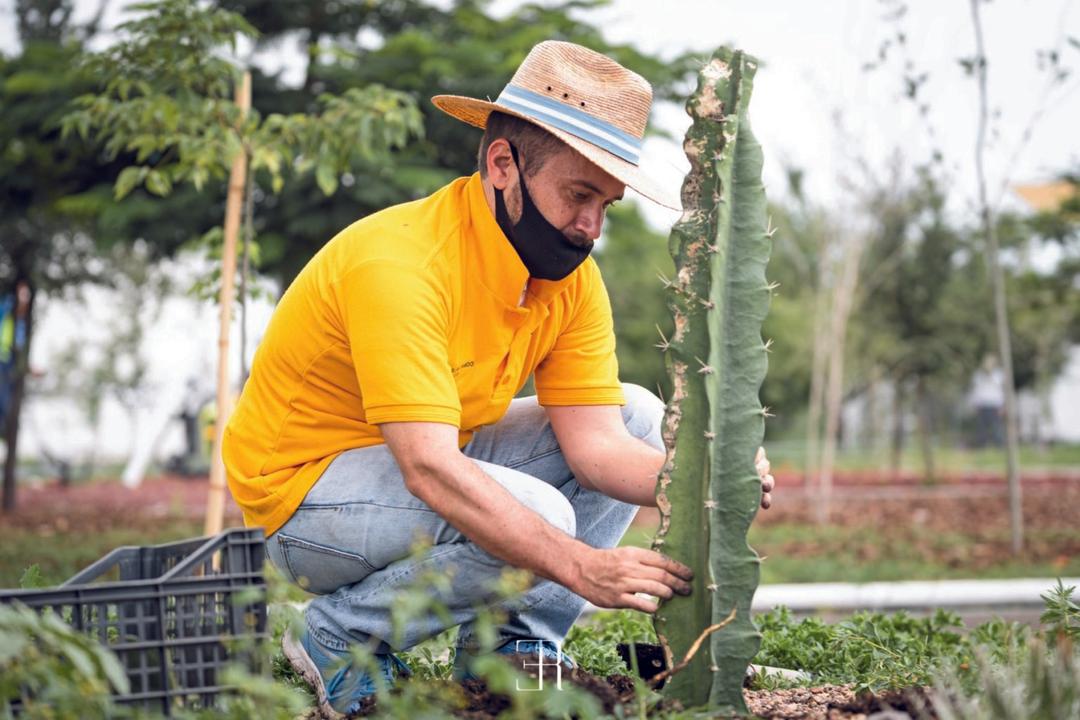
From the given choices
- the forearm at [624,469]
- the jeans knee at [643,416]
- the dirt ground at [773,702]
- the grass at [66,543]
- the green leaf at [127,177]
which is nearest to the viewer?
the dirt ground at [773,702]

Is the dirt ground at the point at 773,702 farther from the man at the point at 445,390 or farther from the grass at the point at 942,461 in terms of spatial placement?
the grass at the point at 942,461

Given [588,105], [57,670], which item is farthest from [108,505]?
[57,670]

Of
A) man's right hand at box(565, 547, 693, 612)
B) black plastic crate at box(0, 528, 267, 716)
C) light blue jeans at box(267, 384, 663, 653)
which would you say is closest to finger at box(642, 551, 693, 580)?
man's right hand at box(565, 547, 693, 612)

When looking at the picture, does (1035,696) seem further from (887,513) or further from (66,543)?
(887,513)

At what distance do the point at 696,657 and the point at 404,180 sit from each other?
633 cm

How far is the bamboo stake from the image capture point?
4566 mm

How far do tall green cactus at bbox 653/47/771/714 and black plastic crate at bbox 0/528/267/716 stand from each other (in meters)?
0.89

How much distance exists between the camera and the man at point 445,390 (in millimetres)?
2498

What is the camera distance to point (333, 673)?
253 cm

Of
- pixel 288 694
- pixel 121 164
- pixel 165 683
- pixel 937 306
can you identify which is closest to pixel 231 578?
pixel 165 683

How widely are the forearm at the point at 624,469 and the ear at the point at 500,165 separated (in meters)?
0.75

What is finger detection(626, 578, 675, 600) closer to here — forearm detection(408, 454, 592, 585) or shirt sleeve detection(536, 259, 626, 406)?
forearm detection(408, 454, 592, 585)

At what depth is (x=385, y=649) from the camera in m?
2.80

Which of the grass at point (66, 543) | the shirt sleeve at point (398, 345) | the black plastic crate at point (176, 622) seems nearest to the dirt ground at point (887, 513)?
the grass at point (66, 543)
